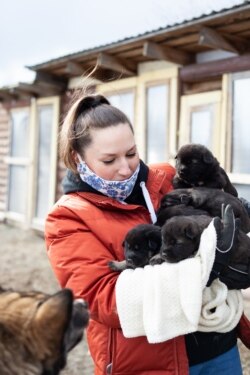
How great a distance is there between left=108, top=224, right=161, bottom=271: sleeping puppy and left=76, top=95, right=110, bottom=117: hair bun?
0.70m

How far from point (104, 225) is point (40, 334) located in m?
0.79

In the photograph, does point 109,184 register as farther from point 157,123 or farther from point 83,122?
point 157,123

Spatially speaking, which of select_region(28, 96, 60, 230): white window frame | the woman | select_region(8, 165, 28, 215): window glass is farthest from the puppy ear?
select_region(8, 165, 28, 215): window glass

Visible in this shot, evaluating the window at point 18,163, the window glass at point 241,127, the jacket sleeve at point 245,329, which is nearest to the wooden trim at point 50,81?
the window at point 18,163

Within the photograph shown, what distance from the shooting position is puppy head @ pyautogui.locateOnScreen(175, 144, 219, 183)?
3.33 meters

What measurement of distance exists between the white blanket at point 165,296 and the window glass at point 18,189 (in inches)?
434

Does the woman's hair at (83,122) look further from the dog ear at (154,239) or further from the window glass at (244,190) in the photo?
the window glass at (244,190)

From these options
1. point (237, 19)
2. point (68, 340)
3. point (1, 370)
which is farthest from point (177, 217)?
point (237, 19)

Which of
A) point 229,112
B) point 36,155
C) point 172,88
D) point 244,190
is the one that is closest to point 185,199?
point 244,190

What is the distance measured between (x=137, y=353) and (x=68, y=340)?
589 mm

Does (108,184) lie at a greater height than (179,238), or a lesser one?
greater

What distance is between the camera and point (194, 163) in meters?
3.38

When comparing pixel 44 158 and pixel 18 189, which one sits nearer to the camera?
pixel 44 158

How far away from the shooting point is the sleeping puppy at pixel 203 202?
9.66 ft
